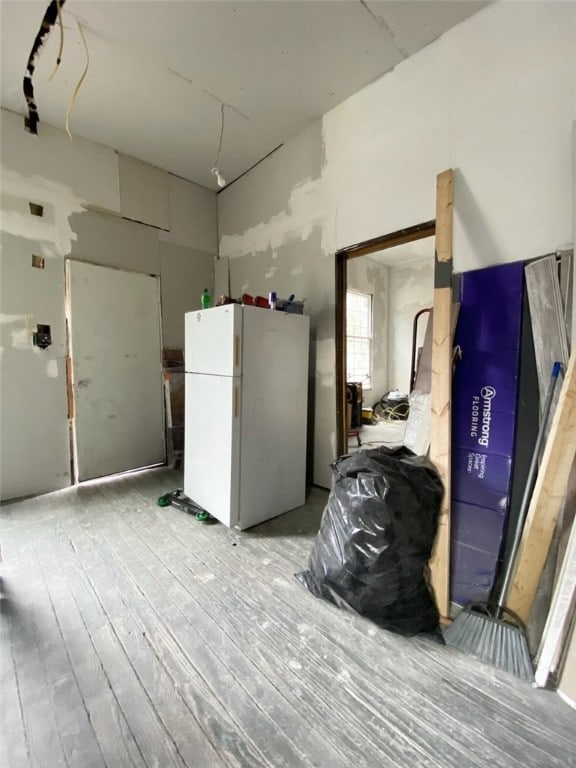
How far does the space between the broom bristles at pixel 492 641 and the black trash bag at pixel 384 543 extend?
12cm

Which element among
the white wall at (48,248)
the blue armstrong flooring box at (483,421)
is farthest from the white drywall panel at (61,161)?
the blue armstrong flooring box at (483,421)

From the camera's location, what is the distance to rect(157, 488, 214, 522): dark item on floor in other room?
2365mm

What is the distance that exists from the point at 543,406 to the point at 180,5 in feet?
8.86

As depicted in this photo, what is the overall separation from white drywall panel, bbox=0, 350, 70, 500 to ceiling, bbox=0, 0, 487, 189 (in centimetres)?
200

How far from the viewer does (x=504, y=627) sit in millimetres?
1280

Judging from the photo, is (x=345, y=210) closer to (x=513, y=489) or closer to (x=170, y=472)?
(x=513, y=489)

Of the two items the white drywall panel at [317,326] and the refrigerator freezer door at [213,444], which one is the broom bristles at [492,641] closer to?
the refrigerator freezer door at [213,444]

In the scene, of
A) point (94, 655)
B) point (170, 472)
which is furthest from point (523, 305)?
point (170, 472)

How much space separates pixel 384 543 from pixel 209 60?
117 inches

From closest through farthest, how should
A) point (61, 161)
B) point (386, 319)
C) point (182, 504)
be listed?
point (182, 504)
point (61, 161)
point (386, 319)

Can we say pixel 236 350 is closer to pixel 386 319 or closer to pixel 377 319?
pixel 377 319

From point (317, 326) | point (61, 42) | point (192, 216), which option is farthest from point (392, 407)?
point (61, 42)

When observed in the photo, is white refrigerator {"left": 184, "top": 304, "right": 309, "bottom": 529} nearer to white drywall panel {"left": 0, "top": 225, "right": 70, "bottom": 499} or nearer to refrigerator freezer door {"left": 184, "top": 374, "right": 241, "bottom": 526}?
refrigerator freezer door {"left": 184, "top": 374, "right": 241, "bottom": 526}

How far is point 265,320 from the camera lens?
221 cm
